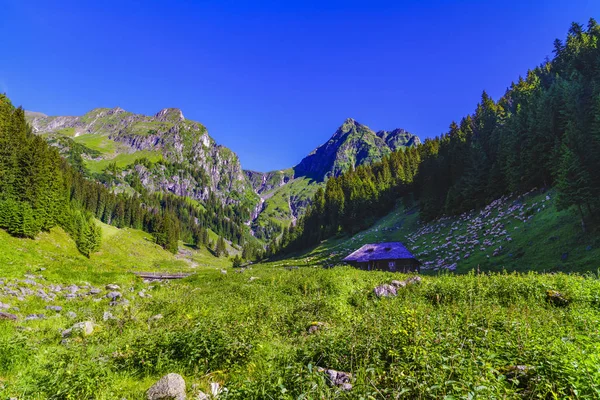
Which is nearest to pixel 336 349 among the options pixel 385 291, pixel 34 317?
pixel 385 291

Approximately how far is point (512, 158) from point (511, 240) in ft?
62.6

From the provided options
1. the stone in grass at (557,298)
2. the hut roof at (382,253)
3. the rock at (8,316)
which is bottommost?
the rock at (8,316)

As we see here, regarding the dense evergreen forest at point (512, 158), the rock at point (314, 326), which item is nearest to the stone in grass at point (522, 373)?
the rock at point (314, 326)

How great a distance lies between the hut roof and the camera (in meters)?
44.2

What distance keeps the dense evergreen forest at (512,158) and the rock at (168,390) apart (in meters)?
36.3

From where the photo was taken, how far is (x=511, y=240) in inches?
1332

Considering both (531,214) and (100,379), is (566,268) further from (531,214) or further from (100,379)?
(100,379)

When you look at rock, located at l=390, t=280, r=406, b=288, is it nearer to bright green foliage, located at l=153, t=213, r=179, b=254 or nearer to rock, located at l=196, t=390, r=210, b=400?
rock, located at l=196, t=390, r=210, b=400

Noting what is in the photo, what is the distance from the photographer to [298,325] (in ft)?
36.2

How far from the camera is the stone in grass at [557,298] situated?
482 inches

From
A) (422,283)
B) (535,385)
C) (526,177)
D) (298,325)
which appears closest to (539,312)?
(422,283)

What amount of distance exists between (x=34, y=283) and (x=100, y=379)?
18.1 m

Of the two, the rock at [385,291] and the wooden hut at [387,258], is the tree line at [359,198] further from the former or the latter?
the rock at [385,291]

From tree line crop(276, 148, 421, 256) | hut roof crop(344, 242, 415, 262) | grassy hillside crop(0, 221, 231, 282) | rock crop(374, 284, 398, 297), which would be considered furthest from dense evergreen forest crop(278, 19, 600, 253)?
grassy hillside crop(0, 221, 231, 282)
